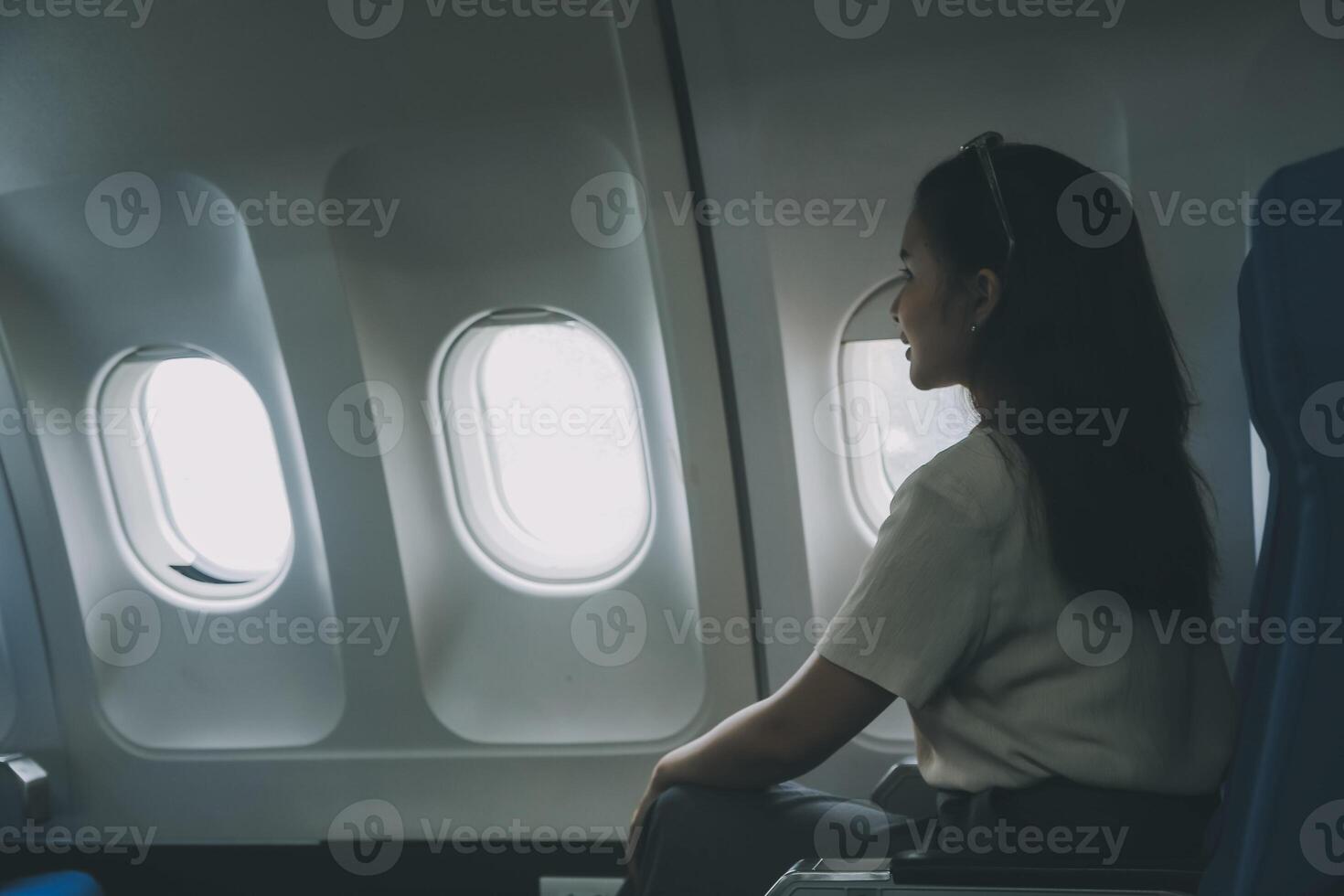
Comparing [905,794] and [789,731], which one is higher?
[789,731]

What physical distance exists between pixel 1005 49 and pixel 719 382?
1028 millimetres

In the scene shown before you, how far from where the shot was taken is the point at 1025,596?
1.37m

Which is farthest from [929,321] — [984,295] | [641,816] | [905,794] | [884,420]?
[884,420]

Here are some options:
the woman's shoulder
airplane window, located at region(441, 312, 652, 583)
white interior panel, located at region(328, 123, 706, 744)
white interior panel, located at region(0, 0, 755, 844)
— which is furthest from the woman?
airplane window, located at region(441, 312, 652, 583)

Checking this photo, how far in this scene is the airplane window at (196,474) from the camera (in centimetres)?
358

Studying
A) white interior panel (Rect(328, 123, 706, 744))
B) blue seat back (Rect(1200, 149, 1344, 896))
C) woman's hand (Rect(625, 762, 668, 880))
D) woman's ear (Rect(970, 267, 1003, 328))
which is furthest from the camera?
white interior panel (Rect(328, 123, 706, 744))

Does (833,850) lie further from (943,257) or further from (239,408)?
(239,408)

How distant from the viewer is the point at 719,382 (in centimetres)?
281

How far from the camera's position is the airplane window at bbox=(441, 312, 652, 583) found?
10.8 ft

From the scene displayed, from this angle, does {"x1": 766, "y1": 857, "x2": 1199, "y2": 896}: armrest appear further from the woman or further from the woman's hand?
the woman's hand

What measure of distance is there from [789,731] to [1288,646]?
0.66 meters

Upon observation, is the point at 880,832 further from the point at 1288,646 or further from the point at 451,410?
the point at 451,410

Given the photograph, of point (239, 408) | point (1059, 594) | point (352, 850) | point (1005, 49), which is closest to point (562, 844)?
point (352, 850)

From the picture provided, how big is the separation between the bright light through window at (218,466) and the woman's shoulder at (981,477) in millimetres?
2630
